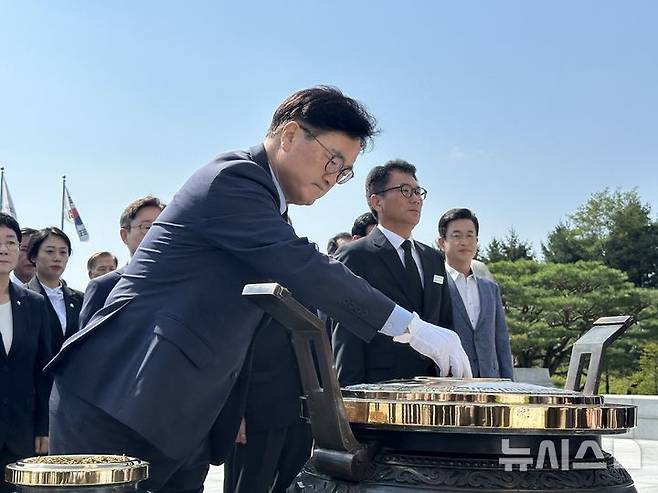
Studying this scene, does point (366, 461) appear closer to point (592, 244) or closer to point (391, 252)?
point (391, 252)

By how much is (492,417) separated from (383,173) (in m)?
2.42

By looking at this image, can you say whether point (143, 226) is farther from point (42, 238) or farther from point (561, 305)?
point (561, 305)

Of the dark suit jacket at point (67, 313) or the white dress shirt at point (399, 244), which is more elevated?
the white dress shirt at point (399, 244)

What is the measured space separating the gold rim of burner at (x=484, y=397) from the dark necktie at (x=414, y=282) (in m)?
1.80

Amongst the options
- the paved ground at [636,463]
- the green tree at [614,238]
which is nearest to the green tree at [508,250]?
the green tree at [614,238]

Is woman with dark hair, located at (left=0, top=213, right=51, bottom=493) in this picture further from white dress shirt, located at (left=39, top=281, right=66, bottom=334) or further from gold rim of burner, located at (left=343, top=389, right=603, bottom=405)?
gold rim of burner, located at (left=343, top=389, right=603, bottom=405)

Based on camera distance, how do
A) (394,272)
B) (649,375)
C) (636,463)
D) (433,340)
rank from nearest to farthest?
(433,340)
(394,272)
(636,463)
(649,375)

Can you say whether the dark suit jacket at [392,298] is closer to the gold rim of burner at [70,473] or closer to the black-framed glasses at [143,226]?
the black-framed glasses at [143,226]

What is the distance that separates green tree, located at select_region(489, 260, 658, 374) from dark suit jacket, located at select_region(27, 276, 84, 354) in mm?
24276

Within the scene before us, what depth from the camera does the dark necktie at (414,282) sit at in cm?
358

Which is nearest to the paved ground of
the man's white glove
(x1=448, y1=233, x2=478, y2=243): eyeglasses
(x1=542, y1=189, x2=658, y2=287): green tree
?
(x1=448, y1=233, x2=478, y2=243): eyeglasses

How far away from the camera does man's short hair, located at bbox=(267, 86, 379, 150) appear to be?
2.11 metres

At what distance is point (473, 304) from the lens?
4934 millimetres

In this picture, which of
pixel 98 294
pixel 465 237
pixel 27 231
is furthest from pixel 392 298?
pixel 27 231
